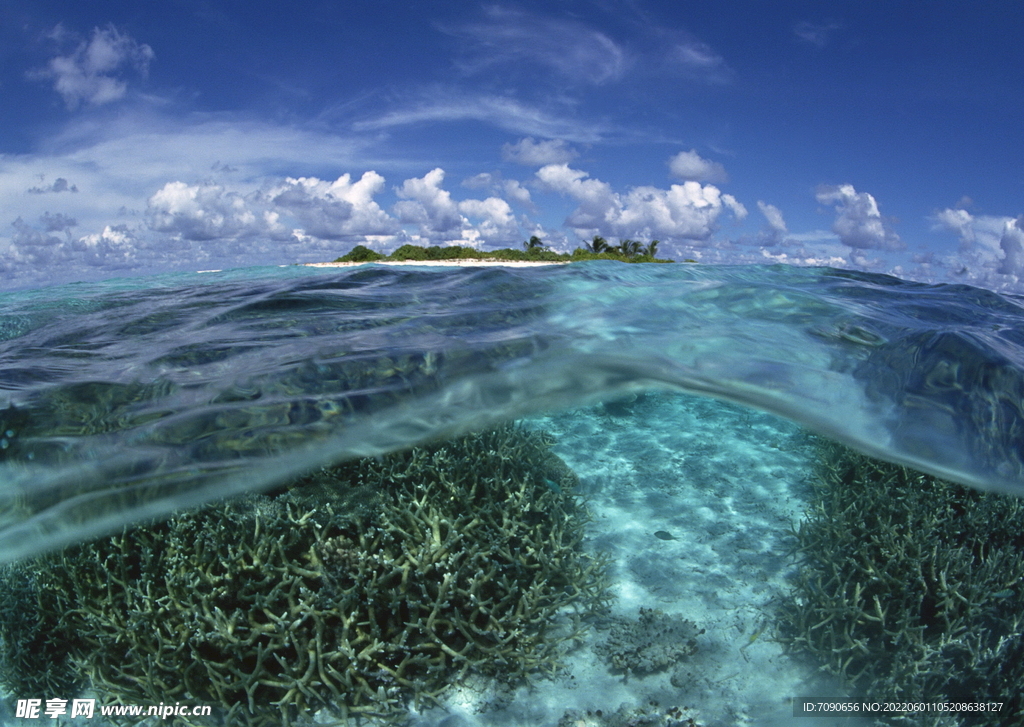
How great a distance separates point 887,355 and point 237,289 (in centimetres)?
1002

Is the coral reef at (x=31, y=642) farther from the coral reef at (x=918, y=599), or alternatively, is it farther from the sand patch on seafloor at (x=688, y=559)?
the coral reef at (x=918, y=599)

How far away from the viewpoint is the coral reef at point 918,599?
13.7ft

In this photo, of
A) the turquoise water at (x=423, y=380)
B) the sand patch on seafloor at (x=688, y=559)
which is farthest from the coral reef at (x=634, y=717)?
the turquoise water at (x=423, y=380)

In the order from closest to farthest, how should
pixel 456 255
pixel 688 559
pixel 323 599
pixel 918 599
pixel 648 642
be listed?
pixel 323 599 < pixel 918 599 < pixel 648 642 < pixel 688 559 < pixel 456 255

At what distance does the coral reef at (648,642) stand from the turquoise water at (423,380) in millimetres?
2440

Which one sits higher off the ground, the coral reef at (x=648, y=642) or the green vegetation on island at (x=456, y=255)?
the green vegetation on island at (x=456, y=255)

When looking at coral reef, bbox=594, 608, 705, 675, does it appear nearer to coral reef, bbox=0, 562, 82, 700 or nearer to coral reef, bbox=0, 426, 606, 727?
coral reef, bbox=0, 426, 606, 727

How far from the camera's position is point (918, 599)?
438 centimetres

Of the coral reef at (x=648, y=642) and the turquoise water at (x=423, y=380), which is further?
the turquoise water at (x=423, y=380)

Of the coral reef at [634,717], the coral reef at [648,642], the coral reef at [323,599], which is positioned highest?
the coral reef at [323,599]

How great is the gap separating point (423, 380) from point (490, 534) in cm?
174

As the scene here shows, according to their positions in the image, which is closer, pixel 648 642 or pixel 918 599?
pixel 918 599

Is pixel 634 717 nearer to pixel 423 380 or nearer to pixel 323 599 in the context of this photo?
pixel 323 599

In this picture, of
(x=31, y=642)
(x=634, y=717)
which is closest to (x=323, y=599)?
(x=634, y=717)
